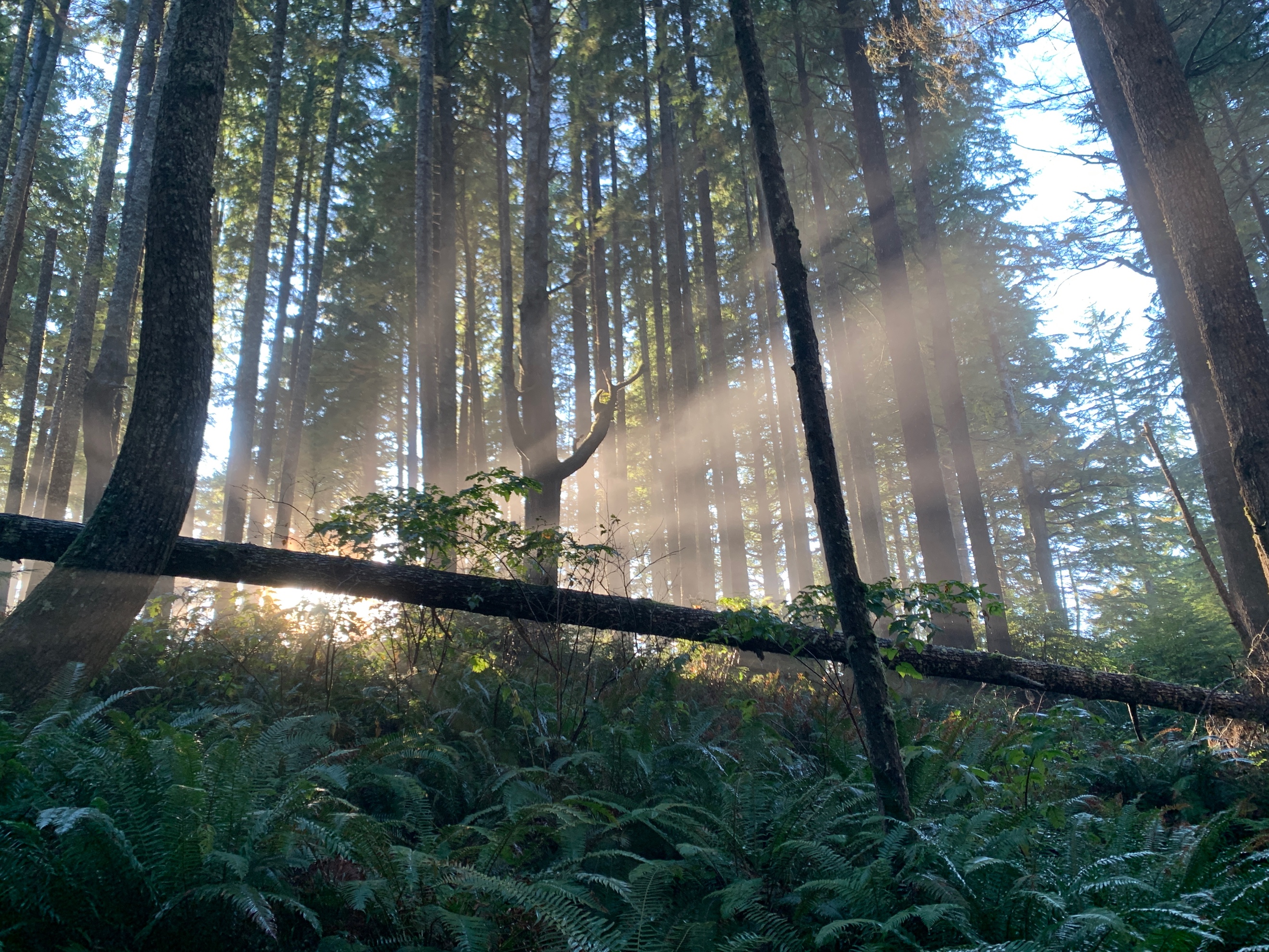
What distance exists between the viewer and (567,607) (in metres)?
6.19

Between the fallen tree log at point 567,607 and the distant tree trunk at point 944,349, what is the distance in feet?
20.4

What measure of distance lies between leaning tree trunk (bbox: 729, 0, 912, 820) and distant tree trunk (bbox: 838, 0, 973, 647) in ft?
26.8

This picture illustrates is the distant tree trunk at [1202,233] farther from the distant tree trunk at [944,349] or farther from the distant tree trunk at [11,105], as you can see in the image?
the distant tree trunk at [11,105]

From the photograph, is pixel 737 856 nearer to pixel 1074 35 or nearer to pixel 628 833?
pixel 628 833

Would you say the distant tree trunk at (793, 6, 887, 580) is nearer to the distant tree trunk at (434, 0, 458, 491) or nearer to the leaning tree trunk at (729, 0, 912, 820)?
the distant tree trunk at (434, 0, 458, 491)

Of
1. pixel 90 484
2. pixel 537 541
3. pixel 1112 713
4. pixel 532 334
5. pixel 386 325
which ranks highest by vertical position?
pixel 386 325

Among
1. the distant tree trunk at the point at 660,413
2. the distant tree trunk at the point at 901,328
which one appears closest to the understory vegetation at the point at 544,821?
the distant tree trunk at the point at 901,328

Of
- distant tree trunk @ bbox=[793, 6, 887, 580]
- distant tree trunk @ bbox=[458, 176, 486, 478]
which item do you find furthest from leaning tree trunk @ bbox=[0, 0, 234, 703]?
distant tree trunk @ bbox=[458, 176, 486, 478]

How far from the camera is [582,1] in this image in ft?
46.2

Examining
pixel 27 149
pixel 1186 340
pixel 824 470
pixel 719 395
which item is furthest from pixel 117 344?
pixel 1186 340

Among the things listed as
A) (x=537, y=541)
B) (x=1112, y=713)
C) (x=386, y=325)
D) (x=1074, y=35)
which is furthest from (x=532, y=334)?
(x=386, y=325)

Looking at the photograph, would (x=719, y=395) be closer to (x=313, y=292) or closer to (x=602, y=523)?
(x=602, y=523)

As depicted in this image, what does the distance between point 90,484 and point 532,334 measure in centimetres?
752

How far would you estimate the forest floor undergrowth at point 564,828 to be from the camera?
2428 mm
